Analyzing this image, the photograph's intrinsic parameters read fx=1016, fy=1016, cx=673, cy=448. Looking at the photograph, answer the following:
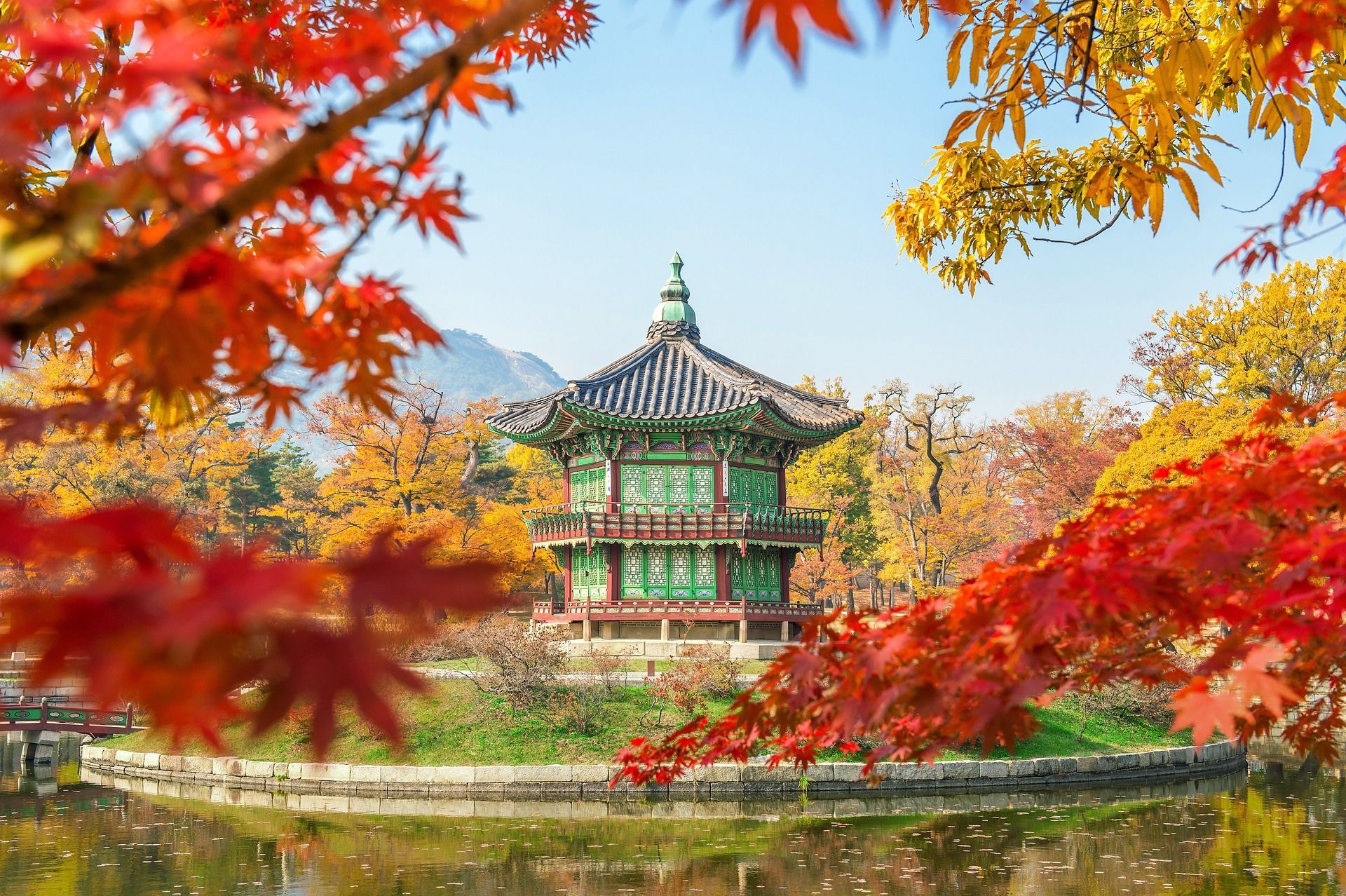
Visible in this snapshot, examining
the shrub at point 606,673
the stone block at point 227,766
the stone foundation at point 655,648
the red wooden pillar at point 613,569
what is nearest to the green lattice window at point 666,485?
the red wooden pillar at point 613,569

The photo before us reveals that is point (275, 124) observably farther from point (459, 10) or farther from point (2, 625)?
point (2, 625)

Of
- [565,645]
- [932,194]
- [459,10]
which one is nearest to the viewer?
[459,10]

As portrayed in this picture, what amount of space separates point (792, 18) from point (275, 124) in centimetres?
67

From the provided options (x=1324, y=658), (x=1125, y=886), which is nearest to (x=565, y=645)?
(x=1125, y=886)

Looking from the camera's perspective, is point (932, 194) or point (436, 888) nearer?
point (932, 194)

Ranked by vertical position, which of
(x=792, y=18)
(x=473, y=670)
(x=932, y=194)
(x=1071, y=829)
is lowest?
(x=1071, y=829)

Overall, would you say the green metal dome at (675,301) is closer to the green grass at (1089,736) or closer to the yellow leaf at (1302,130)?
the green grass at (1089,736)

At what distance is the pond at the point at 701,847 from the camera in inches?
356

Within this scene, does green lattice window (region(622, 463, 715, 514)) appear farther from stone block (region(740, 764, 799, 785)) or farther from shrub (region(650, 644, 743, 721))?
stone block (region(740, 764, 799, 785))

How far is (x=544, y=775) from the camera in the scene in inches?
532

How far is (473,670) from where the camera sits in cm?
1719

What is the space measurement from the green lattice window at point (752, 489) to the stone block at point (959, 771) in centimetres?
762

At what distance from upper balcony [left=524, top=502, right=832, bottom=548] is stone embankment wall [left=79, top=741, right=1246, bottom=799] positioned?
21.9ft

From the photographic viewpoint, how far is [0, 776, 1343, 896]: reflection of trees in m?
9.02
